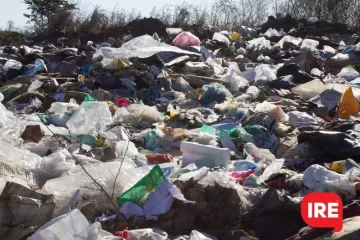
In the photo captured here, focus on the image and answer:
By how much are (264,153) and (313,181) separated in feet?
3.00

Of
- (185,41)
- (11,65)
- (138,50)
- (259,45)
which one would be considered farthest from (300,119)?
(259,45)

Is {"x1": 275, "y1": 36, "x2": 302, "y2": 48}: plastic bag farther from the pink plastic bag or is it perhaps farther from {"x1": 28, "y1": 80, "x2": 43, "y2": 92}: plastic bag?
{"x1": 28, "y1": 80, "x2": 43, "y2": 92}: plastic bag

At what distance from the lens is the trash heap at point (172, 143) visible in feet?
8.20

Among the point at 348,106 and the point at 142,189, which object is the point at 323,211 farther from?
the point at 348,106

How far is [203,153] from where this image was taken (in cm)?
359

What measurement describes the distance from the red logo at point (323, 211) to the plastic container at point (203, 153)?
3.06 feet

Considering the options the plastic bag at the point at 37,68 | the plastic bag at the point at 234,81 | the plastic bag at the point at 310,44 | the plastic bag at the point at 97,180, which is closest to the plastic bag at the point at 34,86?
the plastic bag at the point at 37,68

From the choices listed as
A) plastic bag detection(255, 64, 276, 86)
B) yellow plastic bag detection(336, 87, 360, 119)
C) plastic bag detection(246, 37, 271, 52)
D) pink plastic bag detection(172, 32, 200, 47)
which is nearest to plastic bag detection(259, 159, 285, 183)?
yellow plastic bag detection(336, 87, 360, 119)

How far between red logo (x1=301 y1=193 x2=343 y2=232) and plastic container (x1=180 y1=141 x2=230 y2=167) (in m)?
0.93

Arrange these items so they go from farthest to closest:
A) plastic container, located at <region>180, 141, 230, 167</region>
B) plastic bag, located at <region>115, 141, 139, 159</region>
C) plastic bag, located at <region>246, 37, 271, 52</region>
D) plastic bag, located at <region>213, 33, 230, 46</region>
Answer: plastic bag, located at <region>213, 33, 230, 46</region> < plastic bag, located at <region>246, 37, 271, 52</region> < plastic bag, located at <region>115, 141, 139, 159</region> < plastic container, located at <region>180, 141, 230, 167</region>

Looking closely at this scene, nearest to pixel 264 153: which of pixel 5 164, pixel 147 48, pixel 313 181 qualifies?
pixel 313 181

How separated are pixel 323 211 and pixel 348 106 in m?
2.96

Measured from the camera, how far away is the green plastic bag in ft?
8.75

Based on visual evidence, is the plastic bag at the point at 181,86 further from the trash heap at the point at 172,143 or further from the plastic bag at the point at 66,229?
the plastic bag at the point at 66,229
